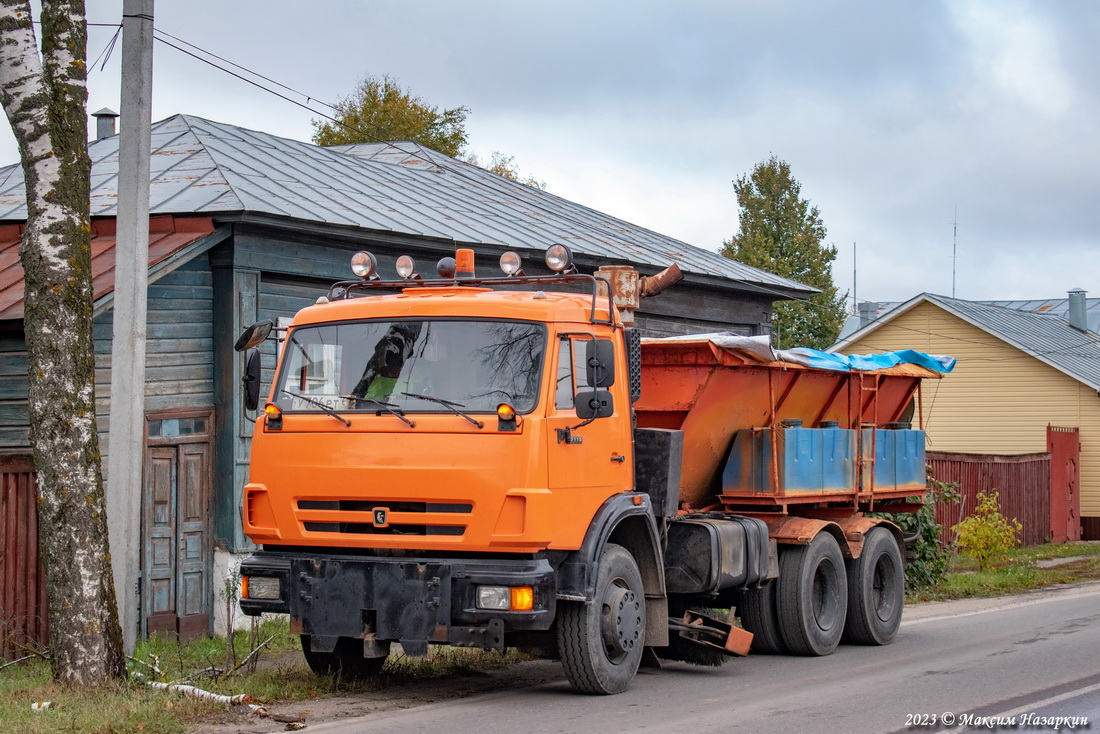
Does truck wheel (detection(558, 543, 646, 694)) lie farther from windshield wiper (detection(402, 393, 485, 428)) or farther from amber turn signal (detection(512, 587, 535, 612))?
windshield wiper (detection(402, 393, 485, 428))

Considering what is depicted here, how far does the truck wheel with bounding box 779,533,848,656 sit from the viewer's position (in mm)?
11367

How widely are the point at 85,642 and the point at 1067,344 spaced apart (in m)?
32.1

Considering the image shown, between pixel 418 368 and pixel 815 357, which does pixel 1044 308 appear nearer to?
pixel 815 357

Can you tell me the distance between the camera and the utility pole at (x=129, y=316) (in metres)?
9.30

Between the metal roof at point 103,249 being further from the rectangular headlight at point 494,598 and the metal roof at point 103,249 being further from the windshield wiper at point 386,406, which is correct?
the rectangular headlight at point 494,598

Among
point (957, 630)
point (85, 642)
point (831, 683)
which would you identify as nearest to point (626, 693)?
point (831, 683)

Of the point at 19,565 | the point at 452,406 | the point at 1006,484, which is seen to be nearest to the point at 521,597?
the point at 452,406

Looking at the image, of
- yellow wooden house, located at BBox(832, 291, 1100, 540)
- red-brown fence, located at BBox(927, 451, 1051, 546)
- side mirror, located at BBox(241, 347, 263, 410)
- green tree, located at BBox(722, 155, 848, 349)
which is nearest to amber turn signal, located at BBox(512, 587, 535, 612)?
side mirror, located at BBox(241, 347, 263, 410)

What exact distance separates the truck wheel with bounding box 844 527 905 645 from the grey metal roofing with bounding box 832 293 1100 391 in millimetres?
20584

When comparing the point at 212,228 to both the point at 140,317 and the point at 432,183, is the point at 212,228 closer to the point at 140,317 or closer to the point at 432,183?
the point at 140,317

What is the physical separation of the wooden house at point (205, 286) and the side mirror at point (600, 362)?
4.62 metres

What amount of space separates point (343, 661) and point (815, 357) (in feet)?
16.9

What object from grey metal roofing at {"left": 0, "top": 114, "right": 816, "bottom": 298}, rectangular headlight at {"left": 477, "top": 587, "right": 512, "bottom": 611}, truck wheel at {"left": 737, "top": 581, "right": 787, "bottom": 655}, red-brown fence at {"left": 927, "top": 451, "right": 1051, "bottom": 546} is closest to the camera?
rectangular headlight at {"left": 477, "top": 587, "right": 512, "bottom": 611}

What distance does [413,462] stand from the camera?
8.23m
